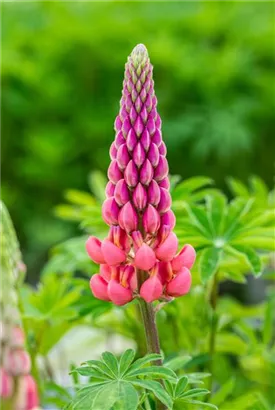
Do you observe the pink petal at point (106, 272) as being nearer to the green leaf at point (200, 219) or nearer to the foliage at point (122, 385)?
the foliage at point (122, 385)

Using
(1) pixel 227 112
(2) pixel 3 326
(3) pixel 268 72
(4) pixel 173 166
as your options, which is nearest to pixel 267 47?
(3) pixel 268 72

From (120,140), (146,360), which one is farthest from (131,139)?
(146,360)

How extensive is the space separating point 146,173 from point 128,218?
5 cm

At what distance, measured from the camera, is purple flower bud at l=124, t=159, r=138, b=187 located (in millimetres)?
709

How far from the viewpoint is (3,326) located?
76 cm

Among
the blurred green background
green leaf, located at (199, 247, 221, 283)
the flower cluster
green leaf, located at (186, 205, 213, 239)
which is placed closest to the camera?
the flower cluster

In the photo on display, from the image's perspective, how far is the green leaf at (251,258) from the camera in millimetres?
888

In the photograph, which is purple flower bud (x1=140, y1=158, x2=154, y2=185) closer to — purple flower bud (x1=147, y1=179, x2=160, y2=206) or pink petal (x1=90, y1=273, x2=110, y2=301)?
purple flower bud (x1=147, y1=179, x2=160, y2=206)

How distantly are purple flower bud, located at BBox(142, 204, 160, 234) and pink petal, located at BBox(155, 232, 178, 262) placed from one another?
0.02 metres

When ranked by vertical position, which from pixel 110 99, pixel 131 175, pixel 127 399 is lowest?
pixel 127 399

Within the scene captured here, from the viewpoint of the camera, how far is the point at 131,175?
2.32ft

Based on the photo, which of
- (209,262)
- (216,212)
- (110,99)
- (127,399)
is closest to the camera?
(127,399)

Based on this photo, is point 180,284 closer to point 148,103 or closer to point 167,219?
point 167,219

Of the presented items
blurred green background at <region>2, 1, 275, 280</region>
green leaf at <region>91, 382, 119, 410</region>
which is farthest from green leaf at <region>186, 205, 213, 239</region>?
blurred green background at <region>2, 1, 275, 280</region>
